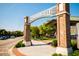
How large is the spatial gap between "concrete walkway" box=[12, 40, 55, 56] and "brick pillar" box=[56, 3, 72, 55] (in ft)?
1.12

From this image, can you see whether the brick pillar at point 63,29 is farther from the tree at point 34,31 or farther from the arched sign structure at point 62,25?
the tree at point 34,31

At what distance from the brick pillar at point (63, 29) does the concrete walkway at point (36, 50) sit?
343mm

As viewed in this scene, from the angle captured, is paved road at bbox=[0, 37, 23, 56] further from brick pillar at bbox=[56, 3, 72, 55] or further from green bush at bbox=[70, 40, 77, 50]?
green bush at bbox=[70, 40, 77, 50]

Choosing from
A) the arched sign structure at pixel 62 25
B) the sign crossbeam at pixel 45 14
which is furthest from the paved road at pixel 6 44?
the arched sign structure at pixel 62 25

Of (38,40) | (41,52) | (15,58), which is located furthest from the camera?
(38,40)

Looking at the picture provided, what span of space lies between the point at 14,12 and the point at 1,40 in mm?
902

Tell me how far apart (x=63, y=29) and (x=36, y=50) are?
1.12 meters

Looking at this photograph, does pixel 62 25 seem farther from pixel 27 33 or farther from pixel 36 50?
pixel 27 33

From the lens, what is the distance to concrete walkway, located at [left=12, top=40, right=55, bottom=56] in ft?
19.1

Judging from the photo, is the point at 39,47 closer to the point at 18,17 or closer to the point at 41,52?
the point at 41,52

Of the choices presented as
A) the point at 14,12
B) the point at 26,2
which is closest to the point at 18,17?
the point at 14,12

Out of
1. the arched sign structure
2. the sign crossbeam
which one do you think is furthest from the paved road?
the arched sign structure

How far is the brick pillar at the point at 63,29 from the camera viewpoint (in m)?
5.65

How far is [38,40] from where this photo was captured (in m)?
6.50
